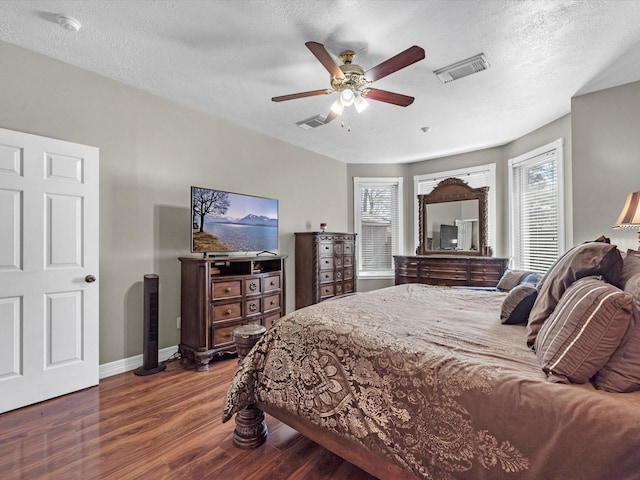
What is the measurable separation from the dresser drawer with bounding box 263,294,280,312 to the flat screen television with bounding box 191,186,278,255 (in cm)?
59

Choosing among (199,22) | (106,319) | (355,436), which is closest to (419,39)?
(199,22)

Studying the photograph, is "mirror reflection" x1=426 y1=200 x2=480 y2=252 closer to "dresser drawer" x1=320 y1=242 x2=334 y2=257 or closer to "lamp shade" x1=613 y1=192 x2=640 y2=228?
"dresser drawer" x1=320 y1=242 x2=334 y2=257

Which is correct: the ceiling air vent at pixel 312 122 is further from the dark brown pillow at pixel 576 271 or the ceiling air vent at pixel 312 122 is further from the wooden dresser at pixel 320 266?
the dark brown pillow at pixel 576 271

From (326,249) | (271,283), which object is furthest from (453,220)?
(271,283)

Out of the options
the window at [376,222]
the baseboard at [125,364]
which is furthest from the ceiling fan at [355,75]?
the window at [376,222]

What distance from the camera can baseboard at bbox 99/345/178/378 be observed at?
2.87 metres

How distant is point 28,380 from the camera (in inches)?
92.4

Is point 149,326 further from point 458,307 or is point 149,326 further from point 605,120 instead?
point 605,120

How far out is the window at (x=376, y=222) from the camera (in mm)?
5891

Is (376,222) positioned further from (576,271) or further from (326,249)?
(576,271)

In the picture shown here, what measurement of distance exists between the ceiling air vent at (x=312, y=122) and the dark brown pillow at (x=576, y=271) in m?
2.90

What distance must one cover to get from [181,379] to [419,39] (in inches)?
133

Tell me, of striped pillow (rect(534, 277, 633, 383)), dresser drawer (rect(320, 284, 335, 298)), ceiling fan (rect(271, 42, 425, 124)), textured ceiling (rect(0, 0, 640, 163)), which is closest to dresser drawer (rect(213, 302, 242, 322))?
dresser drawer (rect(320, 284, 335, 298))

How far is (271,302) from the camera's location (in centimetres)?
371
